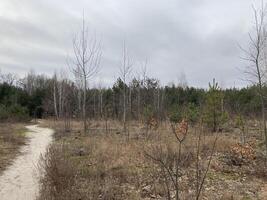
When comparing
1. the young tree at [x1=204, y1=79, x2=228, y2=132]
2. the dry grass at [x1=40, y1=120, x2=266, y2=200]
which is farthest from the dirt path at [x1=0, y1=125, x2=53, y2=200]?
the young tree at [x1=204, y1=79, x2=228, y2=132]

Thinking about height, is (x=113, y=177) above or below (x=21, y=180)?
above

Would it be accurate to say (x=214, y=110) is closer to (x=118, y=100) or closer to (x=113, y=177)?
(x=113, y=177)

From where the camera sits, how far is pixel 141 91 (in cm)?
4544

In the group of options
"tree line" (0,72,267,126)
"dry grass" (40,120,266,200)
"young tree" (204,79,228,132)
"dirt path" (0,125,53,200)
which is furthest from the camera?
"tree line" (0,72,267,126)

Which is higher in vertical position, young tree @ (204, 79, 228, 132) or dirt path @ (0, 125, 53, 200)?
young tree @ (204, 79, 228, 132)

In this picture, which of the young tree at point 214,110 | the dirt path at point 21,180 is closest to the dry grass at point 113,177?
the dirt path at point 21,180

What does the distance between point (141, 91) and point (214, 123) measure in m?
24.4

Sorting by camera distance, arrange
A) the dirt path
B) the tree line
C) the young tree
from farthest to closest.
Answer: the tree line → the young tree → the dirt path

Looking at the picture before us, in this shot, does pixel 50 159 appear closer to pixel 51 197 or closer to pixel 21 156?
pixel 51 197

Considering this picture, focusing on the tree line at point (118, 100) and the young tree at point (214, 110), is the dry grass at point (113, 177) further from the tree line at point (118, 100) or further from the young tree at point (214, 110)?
the tree line at point (118, 100)

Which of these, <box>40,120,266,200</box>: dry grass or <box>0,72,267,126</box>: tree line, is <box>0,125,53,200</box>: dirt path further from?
<box>0,72,267,126</box>: tree line

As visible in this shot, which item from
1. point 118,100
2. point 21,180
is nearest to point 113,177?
point 21,180

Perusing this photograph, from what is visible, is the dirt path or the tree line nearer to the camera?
the dirt path

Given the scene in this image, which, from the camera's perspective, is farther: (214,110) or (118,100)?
(118,100)
